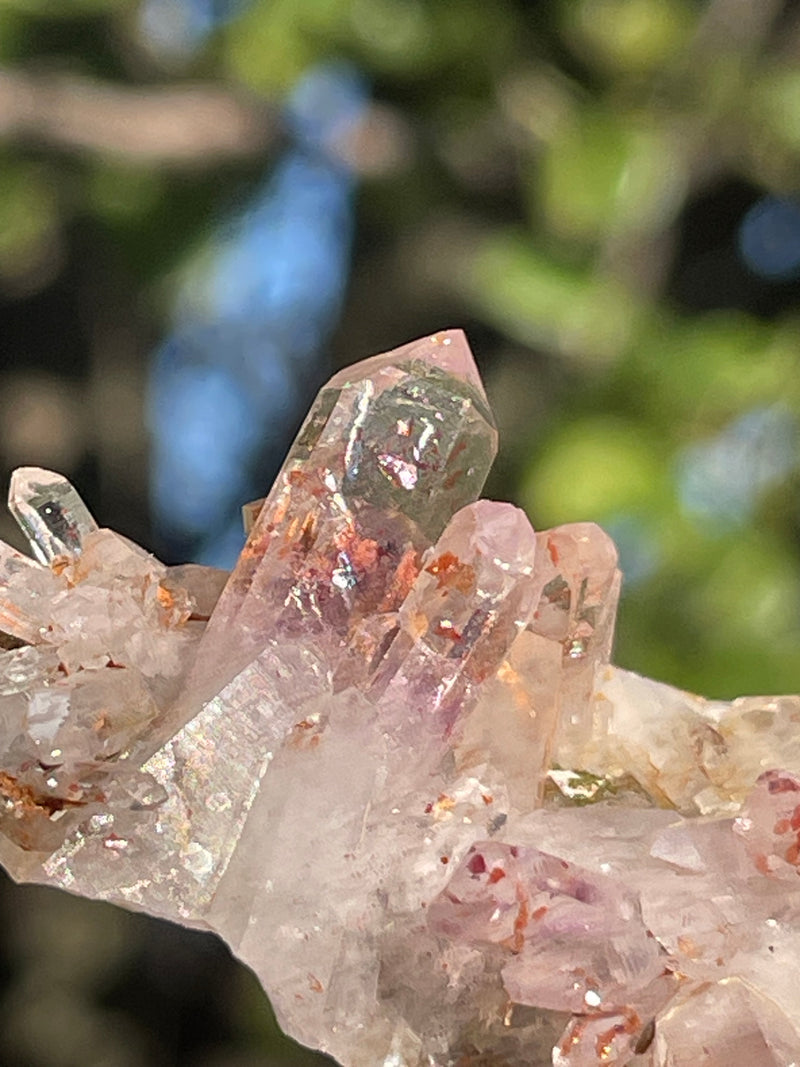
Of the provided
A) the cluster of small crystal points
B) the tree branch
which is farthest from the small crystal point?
the tree branch

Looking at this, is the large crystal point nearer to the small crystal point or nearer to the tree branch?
the small crystal point

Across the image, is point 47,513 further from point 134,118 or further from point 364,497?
point 134,118

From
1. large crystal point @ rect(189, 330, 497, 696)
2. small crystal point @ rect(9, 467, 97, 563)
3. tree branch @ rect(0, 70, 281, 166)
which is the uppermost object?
large crystal point @ rect(189, 330, 497, 696)

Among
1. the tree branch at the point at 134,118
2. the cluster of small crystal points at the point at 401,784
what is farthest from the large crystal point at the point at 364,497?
the tree branch at the point at 134,118

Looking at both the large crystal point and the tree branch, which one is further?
the tree branch

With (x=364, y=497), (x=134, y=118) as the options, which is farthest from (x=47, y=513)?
(x=134, y=118)

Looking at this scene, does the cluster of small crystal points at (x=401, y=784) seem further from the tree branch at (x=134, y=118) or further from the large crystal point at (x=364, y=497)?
the tree branch at (x=134, y=118)

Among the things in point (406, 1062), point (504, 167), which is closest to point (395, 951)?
point (406, 1062)
